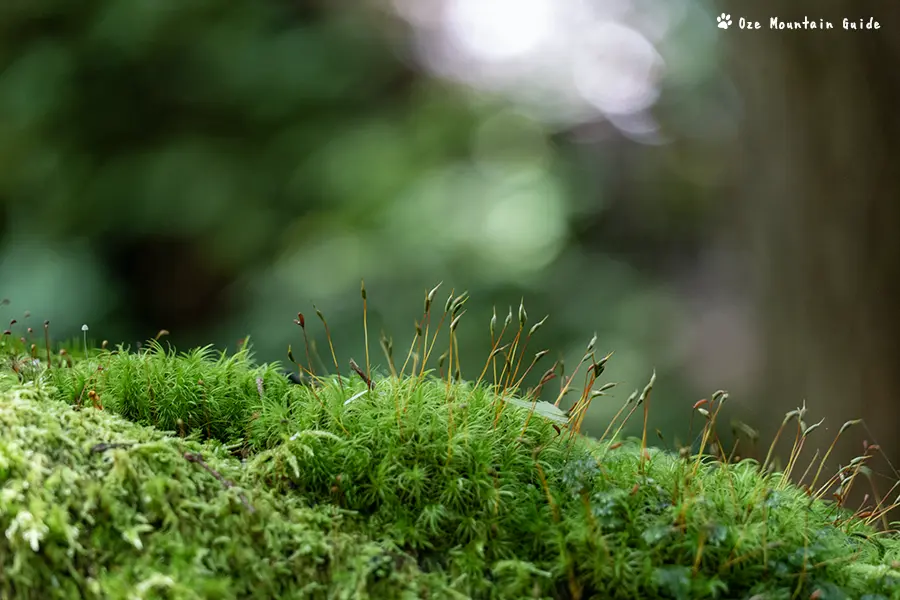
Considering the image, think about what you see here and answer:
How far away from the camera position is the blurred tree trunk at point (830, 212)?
335cm

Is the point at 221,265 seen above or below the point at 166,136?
below

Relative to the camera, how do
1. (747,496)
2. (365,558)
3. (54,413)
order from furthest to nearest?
(747,496), (54,413), (365,558)

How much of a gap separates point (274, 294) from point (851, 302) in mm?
4322

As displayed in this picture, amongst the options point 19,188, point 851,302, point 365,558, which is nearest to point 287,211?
point 19,188

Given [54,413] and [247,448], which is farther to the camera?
[247,448]

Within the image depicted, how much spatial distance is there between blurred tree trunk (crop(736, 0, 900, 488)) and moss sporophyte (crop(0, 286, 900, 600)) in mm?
1937

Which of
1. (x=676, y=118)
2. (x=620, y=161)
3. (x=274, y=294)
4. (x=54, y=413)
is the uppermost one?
(x=676, y=118)

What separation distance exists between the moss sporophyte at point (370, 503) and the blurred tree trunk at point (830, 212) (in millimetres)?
1937

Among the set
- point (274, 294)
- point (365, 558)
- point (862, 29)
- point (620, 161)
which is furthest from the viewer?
A: point (620, 161)

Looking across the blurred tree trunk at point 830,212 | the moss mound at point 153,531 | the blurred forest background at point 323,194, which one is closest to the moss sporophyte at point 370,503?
the moss mound at point 153,531

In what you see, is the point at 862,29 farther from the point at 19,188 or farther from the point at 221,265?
the point at 19,188

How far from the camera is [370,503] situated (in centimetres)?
146

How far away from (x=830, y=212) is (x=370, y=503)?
121 inches

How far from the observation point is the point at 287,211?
608 centimetres
